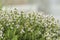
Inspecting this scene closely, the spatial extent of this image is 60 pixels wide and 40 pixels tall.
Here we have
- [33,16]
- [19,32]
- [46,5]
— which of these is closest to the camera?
[19,32]

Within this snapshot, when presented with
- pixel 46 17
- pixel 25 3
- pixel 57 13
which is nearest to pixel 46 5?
pixel 57 13

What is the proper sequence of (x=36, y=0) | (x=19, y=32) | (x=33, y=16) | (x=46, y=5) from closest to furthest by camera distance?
(x=19, y=32) → (x=33, y=16) → (x=46, y=5) → (x=36, y=0)

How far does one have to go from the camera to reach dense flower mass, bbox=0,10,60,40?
6.46 feet

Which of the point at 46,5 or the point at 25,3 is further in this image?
the point at 25,3

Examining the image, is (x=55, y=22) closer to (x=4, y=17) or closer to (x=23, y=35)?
(x=23, y=35)

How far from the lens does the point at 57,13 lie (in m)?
4.34

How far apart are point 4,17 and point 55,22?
49 centimetres

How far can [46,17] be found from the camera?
2.20m

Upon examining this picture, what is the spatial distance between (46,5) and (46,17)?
216 cm

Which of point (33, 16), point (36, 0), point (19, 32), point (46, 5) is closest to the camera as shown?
point (19, 32)

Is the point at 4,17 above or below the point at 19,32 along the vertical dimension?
above

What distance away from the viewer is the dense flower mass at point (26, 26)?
6.46 feet

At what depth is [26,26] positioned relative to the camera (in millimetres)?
2051

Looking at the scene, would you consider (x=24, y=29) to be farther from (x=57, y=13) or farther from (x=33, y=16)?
(x=57, y=13)
